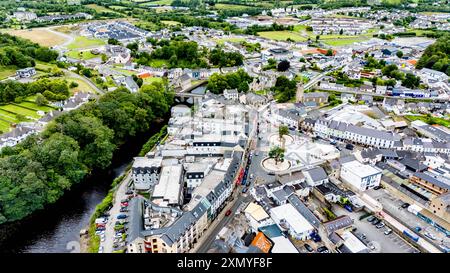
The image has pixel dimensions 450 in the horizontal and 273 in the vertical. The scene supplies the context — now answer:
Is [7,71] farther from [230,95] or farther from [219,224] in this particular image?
[219,224]

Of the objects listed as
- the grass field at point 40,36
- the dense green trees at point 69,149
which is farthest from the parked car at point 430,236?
the grass field at point 40,36

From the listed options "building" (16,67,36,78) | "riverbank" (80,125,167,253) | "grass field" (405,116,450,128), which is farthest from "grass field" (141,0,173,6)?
"grass field" (405,116,450,128)

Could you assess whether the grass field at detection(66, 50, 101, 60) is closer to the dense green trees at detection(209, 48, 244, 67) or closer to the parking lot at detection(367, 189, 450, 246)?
the dense green trees at detection(209, 48, 244, 67)

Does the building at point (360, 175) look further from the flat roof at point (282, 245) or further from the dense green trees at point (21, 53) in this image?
the dense green trees at point (21, 53)

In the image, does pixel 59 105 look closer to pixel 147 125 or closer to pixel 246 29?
pixel 147 125

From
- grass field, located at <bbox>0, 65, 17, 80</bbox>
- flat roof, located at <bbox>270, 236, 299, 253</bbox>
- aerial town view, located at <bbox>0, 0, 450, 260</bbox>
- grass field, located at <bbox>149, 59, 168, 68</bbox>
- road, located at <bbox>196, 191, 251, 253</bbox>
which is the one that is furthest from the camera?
grass field, located at <bbox>149, 59, 168, 68</bbox>

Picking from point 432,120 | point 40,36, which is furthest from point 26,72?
point 432,120
